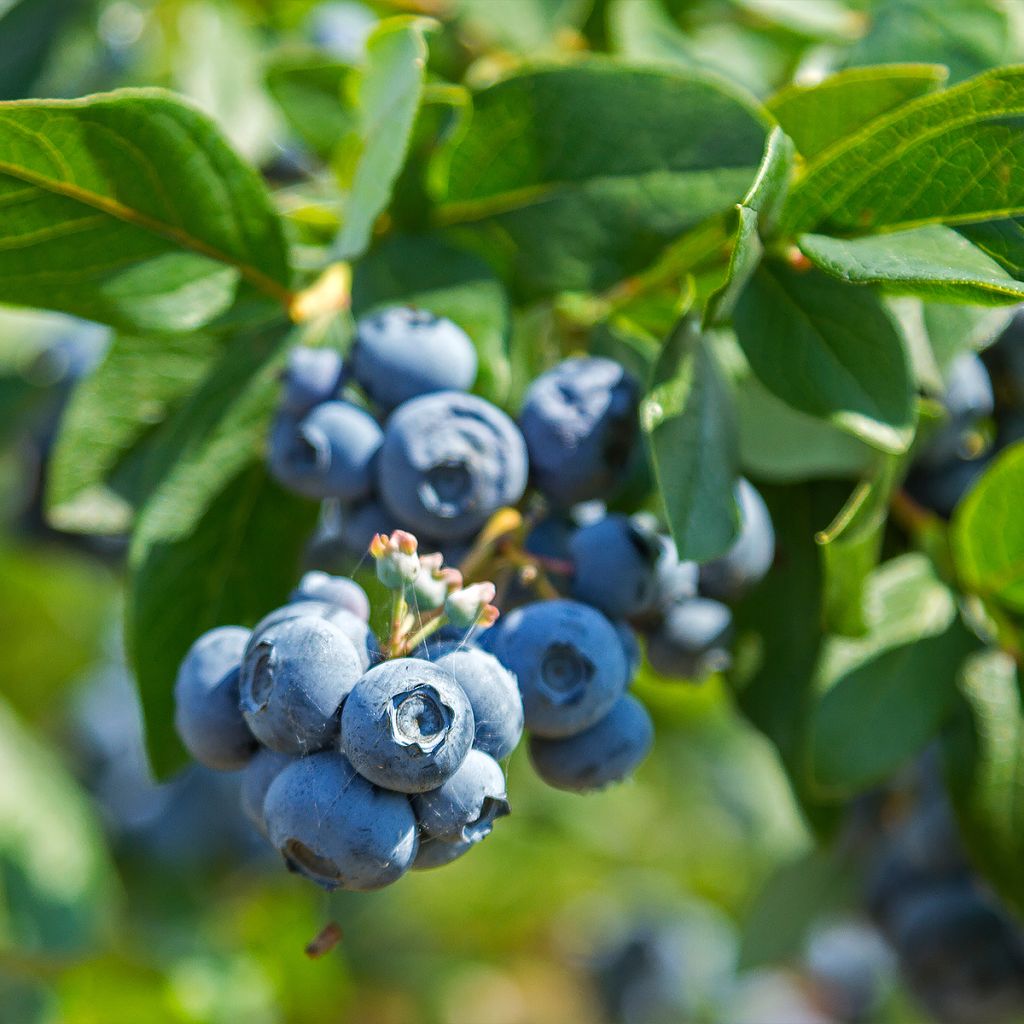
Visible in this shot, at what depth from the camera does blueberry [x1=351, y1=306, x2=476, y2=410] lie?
2.72 feet

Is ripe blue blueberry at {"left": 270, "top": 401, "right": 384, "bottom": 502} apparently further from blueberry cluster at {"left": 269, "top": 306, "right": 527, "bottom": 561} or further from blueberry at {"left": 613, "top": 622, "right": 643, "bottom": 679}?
blueberry at {"left": 613, "top": 622, "right": 643, "bottom": 679}

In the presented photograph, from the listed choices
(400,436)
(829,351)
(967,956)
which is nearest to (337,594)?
(400,436)

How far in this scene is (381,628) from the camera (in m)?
0.70

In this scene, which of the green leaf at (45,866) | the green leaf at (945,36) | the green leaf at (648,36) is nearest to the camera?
the green leaf at (945,36)

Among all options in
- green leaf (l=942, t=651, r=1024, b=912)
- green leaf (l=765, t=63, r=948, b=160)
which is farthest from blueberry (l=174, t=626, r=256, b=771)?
green leaf (l=942, t=651, r=1024, b=912)

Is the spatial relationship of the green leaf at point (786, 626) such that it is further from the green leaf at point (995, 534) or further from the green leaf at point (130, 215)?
the green leaf at point (130, 215)

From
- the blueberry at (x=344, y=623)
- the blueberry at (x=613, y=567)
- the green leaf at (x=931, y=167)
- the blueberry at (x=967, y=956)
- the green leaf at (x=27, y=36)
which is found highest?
the green leaf at (x=931, y=167)

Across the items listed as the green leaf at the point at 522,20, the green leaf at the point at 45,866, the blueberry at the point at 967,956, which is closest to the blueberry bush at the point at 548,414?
the green leaf at the point at 522,20

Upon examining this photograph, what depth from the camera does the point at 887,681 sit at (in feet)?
3.30

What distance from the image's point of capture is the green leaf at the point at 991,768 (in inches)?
42.4

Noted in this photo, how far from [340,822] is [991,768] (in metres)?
0.71

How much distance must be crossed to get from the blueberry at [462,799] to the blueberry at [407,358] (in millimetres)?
287

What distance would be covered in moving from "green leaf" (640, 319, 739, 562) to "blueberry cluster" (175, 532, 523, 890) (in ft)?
0.55

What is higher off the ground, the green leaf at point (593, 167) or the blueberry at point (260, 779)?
the green leaf at point (593, 167)
